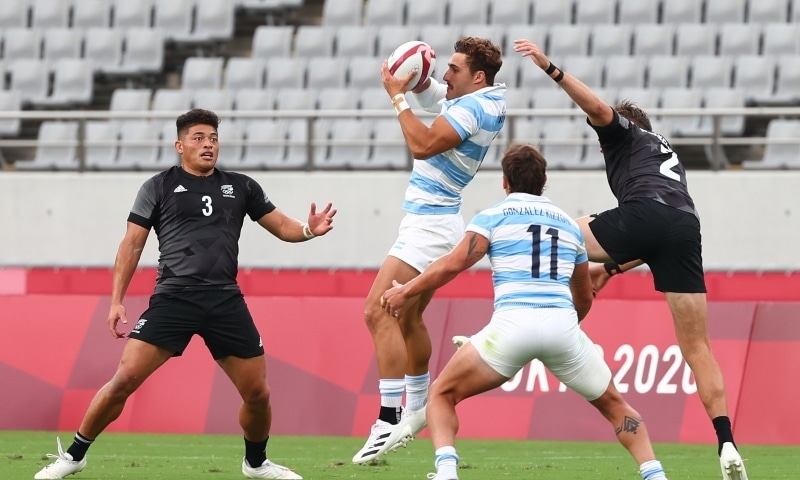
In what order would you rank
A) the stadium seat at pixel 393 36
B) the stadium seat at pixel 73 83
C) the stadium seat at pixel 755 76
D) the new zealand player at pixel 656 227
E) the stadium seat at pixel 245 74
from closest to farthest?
the new zealand player at pixel 656 227, the stadium seat at pixel 755 76, the stadium seat at pixel 393 36, the stadium seat at pixel 245 74, the stadium seat at pixel 73 83

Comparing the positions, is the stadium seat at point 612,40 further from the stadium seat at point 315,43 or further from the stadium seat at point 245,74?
the stadium seat at point 245,74

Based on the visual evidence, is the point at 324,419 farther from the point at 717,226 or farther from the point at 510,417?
the point at 717,226

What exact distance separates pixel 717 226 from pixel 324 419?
6.40 meters

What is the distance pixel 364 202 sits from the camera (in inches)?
684

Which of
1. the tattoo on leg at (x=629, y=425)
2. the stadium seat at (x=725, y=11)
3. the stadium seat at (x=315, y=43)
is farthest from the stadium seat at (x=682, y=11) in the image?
the tattoo on leg at (x=629, y=425)

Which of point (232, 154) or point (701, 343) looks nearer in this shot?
point (701, 343)

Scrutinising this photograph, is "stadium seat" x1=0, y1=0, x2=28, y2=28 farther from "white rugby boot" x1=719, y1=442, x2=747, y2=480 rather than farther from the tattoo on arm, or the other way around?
"white rugby boot" x1=719, y1=442, x2=747, y2=480

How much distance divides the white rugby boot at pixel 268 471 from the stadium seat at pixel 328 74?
38.5 ft

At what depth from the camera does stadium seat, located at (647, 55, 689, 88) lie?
733 inches

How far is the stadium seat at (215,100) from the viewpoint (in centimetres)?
1969

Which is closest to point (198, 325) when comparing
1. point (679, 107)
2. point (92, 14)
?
point (679, 107)

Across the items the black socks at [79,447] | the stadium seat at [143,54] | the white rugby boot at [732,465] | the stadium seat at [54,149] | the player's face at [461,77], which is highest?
the stadium seat at [143,54]

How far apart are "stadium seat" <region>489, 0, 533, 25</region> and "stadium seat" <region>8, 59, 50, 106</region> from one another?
6526mm

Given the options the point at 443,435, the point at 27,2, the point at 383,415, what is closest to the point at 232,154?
the point at 27,2
